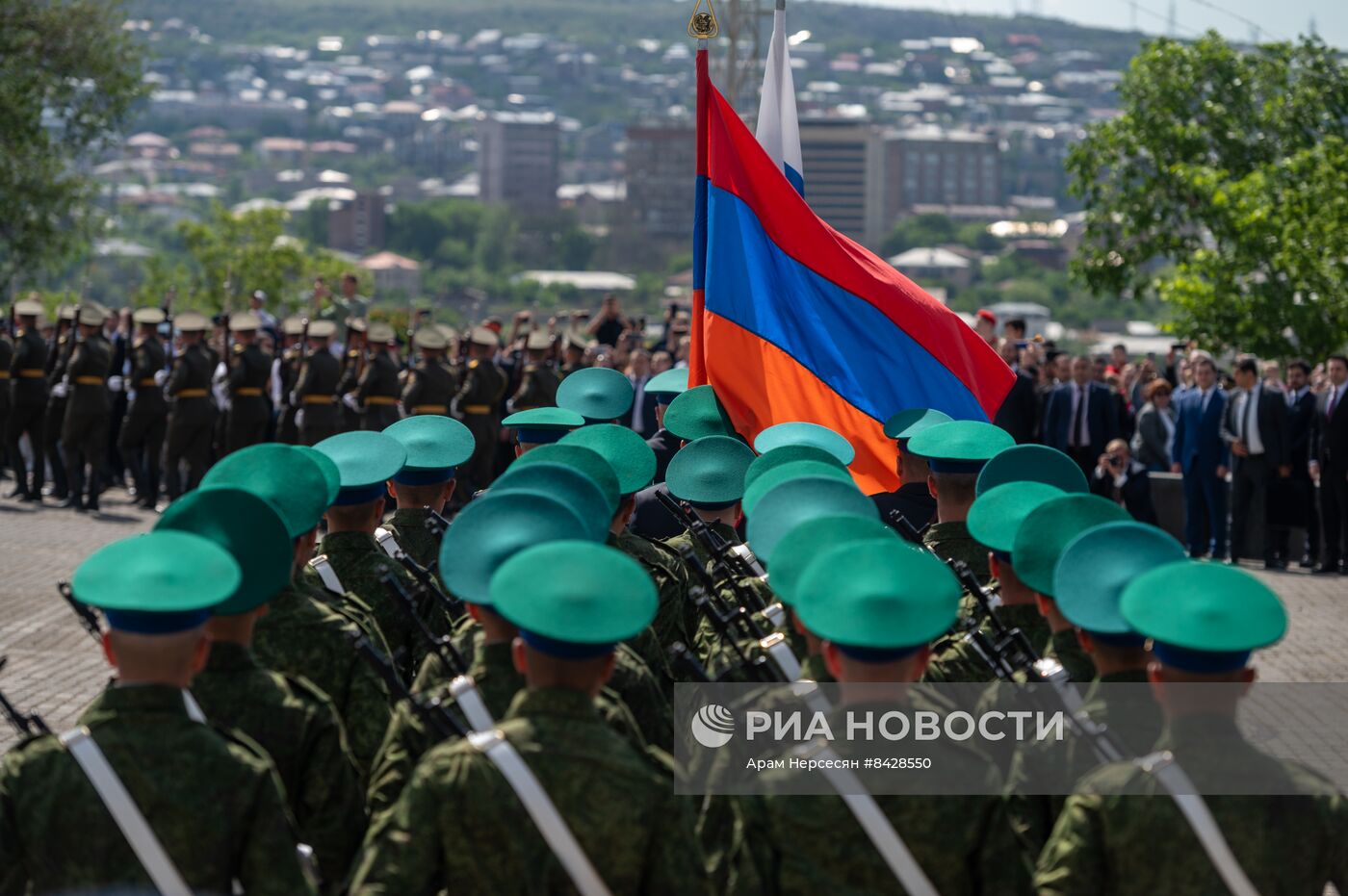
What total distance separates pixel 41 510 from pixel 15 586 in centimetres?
511

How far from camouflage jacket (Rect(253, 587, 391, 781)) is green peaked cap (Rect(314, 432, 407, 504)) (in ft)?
3.18

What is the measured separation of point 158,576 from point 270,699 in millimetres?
668

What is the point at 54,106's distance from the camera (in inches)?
1416

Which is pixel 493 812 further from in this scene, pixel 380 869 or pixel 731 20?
pixel 731 20

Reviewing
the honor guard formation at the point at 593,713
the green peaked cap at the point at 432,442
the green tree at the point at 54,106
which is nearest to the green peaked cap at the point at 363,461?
the honor guard formation at the point at 593,713

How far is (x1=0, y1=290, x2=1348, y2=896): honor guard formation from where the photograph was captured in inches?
147

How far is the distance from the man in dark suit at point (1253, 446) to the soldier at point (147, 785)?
540 inches

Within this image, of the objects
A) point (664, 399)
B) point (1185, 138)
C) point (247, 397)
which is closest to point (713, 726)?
point (664, 399)

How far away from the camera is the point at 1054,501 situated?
4.96 meters

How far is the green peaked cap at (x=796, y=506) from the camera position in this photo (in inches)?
194

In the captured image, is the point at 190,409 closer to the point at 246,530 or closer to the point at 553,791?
the point at 246,530

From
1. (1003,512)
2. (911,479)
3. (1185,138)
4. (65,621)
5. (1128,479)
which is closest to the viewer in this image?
(1003,512)

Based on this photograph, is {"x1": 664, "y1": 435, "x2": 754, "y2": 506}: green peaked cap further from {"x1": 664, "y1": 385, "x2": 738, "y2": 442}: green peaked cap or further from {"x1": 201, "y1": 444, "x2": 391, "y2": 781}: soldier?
{"x1": 201, "y1": 444, "x2": 391, "y2": 781}: soldier

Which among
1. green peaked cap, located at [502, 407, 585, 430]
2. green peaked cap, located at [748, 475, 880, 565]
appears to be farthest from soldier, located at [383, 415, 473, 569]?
green peaked cap, located at [748, 475, 880, 565]
